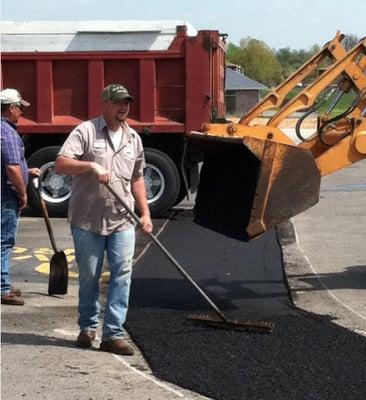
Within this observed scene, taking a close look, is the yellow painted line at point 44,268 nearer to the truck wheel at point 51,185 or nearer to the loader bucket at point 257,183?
the loader bucket at point 257,183

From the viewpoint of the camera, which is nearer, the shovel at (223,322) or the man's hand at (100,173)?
the man's hand at (100,173)

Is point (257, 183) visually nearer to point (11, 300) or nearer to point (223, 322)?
point (223, 322)

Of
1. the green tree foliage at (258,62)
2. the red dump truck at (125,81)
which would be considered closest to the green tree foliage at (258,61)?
the green tree foliage at (258,62)

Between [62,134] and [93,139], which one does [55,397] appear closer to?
[93,139]

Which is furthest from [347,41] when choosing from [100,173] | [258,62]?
[258,62]

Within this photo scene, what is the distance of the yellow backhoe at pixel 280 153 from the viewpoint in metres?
7.39

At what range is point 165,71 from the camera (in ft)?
44.5

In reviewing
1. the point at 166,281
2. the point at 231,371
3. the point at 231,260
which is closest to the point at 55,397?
the point at 231,371

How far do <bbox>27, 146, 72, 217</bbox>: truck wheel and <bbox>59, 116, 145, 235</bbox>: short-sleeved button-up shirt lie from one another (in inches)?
299

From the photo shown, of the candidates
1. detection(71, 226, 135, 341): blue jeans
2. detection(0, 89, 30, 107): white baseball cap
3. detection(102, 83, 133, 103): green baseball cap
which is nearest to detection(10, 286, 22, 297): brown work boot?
detection(0, 89, 30, 107): white baseball cap

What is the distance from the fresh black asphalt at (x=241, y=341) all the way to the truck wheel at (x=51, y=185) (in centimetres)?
430

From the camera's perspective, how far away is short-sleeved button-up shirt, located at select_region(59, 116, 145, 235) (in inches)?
245

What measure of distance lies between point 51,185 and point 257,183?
7.11 meters

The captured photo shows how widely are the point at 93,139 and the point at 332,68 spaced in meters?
2.96
